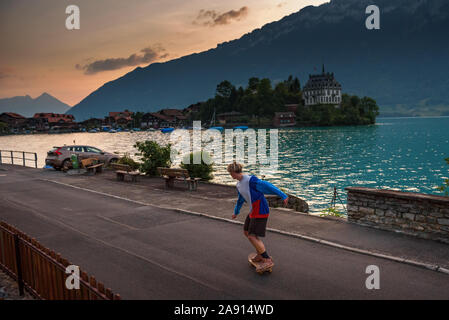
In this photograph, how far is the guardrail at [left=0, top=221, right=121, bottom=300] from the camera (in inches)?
188

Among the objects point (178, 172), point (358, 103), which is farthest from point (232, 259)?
point (358, 103)

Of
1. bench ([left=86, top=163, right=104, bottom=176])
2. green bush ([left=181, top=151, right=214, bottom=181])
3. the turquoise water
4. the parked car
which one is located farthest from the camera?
the turquoise water

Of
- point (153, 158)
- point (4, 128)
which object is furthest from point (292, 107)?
point (4, 128)

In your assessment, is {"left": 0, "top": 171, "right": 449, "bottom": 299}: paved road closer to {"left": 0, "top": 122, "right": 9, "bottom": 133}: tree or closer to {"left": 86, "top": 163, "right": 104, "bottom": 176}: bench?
{"left": 86, "top": 163, "right": 104, "bottom": 176}: bench

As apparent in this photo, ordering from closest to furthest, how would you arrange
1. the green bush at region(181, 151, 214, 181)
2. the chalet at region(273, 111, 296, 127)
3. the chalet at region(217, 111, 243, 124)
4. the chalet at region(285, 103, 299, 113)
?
the green bush at region(181, 151, 214, 181)
the chalet at region(273, 111, 296, 127)
the chalet at region(285, 103, 299, 113)
the chalet at region(217, 111, 243, 124)

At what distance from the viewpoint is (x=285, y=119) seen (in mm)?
168250

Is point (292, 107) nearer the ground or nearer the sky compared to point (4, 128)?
nearer the sky

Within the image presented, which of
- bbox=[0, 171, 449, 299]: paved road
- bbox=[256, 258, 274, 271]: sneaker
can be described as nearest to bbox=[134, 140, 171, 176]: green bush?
bbox=[0, 171, 449, 299]: paved road

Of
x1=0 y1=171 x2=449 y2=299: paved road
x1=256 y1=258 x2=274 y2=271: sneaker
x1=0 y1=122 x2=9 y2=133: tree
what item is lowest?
x1=0 y1=171 x2=449 y2=299: paved road

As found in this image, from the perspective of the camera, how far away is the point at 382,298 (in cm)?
608

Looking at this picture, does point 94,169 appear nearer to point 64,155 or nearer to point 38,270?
point 64,155

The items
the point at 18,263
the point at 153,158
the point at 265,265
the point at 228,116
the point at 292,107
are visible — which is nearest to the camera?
the point at 18,263

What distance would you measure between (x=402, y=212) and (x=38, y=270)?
858 cm

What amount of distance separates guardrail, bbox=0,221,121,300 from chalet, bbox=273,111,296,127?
164 meters
